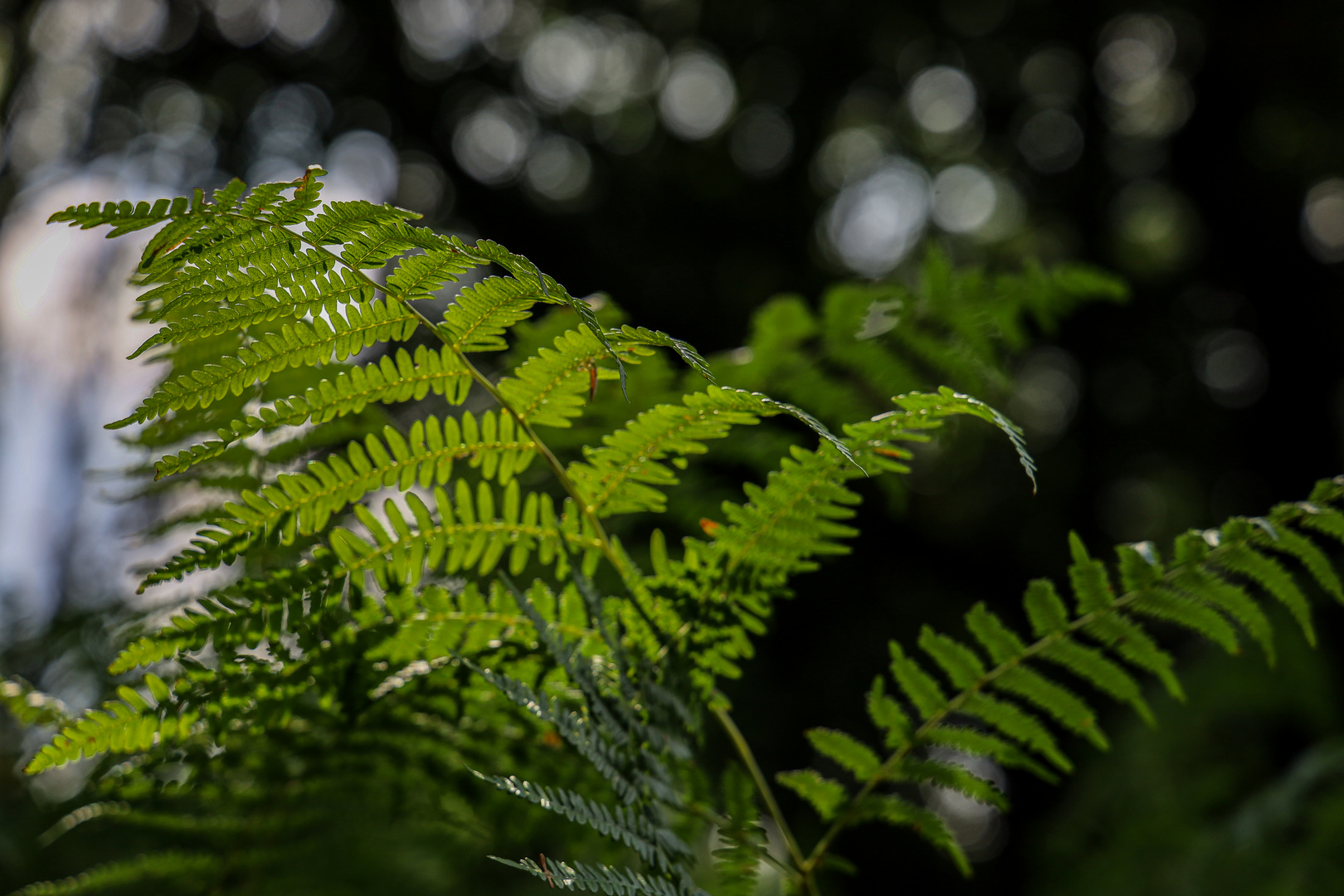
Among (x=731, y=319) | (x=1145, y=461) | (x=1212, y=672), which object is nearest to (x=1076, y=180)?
(x=1145, y=461)

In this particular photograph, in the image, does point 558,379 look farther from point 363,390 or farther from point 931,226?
point 931,226

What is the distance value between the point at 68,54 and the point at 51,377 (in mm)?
1069

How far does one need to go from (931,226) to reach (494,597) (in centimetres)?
352

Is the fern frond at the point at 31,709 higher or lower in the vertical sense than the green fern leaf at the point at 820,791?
lower

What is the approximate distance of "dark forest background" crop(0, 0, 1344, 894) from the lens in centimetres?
285

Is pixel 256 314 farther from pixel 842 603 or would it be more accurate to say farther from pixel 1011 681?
pixel 842 603

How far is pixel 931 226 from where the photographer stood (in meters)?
3.75

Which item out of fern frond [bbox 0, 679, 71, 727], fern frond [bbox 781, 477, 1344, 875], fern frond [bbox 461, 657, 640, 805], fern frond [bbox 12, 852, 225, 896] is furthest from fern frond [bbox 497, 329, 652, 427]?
fern frond [bbox 12, 852, 225, 896]

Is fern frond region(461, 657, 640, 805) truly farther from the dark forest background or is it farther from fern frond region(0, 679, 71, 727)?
the dark forest background

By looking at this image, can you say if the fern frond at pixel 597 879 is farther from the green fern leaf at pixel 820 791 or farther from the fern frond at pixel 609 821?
the green fern leaf at pixel 820 791

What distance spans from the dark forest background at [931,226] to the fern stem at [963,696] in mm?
1790

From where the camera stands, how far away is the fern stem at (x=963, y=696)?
0.62 meters

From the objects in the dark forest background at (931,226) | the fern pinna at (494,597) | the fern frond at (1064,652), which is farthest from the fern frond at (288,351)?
the dark forest background at (931,226)

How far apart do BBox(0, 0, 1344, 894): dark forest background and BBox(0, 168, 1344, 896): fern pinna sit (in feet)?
5.92
